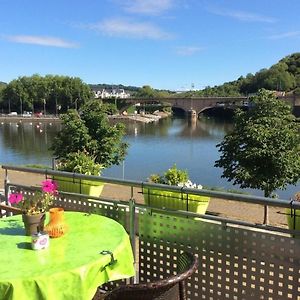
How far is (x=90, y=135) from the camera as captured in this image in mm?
15836

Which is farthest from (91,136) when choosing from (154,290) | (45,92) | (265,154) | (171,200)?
(45,92)

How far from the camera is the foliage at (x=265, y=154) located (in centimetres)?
1138

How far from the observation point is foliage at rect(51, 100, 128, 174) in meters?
15.2

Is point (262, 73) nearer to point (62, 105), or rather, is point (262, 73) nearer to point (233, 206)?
point (62, 105)

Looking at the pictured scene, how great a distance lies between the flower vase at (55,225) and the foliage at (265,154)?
894 cm

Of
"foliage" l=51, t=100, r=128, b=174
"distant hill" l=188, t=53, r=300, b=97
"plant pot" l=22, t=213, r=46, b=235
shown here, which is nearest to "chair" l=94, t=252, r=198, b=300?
"plant pot" l=22, t=213, r=46, b=235

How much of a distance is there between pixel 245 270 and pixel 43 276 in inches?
57.7

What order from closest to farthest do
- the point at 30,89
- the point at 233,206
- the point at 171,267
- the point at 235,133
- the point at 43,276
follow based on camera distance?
the point at 43,276
the point at 171,267
the point at 233,206
the point at 235,133
the point at 30,89

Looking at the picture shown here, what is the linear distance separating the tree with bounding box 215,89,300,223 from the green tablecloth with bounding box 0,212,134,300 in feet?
29.0

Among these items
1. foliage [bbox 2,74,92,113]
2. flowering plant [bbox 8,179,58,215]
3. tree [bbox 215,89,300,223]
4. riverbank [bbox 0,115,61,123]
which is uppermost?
foliage [bbox 2,74,92,113]

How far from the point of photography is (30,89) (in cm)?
10781

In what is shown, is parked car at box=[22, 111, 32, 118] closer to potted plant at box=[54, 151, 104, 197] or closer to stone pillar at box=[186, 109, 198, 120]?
stone pillar at box=[186, 109, 198, 120]

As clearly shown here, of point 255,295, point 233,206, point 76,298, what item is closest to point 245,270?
point 255,295

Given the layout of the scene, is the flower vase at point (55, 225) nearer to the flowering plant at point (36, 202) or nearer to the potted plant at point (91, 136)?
the flowering plant at point (36, 202)
